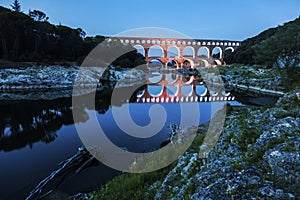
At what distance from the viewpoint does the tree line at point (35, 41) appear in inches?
2160

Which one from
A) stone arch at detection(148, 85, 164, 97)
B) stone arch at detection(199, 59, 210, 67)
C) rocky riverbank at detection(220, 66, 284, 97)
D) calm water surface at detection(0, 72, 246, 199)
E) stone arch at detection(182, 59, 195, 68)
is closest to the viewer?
calm water surface at detection(0, 72, 246, 199)

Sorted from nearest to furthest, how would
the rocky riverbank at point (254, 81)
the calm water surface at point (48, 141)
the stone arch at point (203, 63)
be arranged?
the calm water surface at point (48, 141)
the rocky riverbank at point (254, 81)
the stone arch at point (203, 63)

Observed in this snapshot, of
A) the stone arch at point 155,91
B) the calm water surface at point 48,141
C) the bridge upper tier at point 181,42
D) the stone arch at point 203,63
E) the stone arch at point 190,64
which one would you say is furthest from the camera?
the stone arch at point 190,64

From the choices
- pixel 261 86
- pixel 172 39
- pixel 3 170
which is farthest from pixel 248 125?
pixel 172 39

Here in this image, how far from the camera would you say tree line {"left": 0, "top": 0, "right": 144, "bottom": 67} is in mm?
54875

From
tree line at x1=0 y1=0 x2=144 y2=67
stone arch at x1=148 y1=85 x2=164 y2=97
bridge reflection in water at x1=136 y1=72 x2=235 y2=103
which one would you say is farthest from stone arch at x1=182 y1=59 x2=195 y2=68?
stone arch at x1=148 y1=85 x2=164 y2=97

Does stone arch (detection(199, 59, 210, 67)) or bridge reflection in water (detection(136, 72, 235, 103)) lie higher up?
stone arch (detection(199, 59, 210, 67))

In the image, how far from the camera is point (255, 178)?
187 inches

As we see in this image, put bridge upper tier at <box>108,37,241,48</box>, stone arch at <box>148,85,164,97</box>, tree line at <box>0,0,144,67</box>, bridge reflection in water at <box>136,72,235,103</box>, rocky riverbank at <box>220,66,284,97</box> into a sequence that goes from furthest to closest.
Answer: bridge upper tier at <box>108,37,241,48</box> < tree line at <box>0,0,144,67</box> < stone arch at <box>148,85,164,97</box> < rocky riverbank at <box>220,66,284,97</box> < bridge reflection in water at <box>136,72,235,103</box>

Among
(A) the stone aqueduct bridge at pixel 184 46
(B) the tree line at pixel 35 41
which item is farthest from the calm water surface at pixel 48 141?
(A) the stone aqueduct bridge at pixel 184 46

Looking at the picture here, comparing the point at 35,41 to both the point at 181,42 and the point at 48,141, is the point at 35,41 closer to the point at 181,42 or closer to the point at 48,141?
the point at 48,141

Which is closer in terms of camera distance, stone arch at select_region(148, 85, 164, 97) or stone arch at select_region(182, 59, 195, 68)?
stone arch at select_region(148, 85, 164, 97)

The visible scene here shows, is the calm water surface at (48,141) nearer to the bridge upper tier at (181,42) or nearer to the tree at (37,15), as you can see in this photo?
the tree at (37,15)

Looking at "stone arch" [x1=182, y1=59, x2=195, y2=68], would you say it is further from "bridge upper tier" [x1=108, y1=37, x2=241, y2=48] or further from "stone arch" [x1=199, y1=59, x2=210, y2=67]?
"bridge upper tier" [x1=108, y1=37, x2=241, y2=48]
